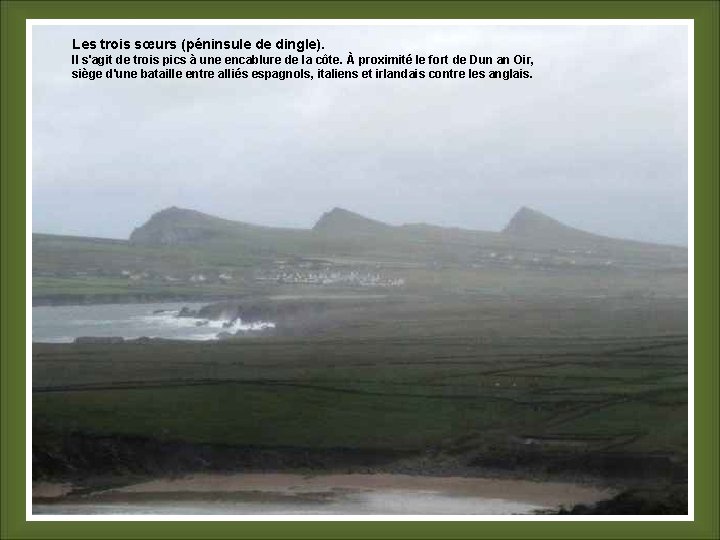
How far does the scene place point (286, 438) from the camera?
17.5ft

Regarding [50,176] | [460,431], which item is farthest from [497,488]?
[50,176]

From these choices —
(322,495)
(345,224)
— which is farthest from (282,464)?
(345,224)

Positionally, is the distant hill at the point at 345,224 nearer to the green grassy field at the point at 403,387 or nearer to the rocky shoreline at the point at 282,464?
the green grassy field at the point at 403,387

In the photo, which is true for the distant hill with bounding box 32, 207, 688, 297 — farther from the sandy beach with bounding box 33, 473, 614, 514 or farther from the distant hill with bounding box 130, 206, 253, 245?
the sandy beach with bounding box 33, 473, 614, 514

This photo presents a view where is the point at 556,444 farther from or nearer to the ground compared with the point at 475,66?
nearer to the ground

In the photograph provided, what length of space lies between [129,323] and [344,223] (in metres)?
1.43

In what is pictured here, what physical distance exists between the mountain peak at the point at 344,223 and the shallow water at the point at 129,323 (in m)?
0.68

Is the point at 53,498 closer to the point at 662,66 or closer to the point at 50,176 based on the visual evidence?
the point at 50,176

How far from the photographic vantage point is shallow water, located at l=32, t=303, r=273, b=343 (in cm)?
→ 538

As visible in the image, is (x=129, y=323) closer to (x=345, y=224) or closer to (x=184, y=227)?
(x=184, y=227)

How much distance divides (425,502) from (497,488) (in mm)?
435

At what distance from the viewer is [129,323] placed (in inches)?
214

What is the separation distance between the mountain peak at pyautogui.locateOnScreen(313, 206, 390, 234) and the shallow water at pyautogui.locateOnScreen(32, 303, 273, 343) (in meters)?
0.68

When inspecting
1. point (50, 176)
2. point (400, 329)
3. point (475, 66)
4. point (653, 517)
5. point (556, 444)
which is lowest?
point (653, 517)
